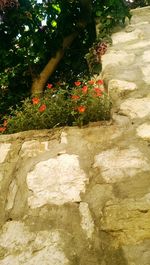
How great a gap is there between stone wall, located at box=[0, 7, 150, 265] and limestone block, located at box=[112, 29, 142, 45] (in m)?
1.18

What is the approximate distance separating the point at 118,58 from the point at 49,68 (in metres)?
1.32

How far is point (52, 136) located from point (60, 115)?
0.36m

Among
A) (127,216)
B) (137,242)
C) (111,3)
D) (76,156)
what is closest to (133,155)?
(76,156)

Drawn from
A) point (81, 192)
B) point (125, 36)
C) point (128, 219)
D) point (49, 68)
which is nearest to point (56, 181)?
point (81, 192)

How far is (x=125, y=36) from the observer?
12.8 feet

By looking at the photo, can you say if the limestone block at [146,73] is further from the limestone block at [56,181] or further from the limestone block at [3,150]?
the limestone block at [3,150]

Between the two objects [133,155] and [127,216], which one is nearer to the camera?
[127,216]

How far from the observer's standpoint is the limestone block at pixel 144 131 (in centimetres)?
227

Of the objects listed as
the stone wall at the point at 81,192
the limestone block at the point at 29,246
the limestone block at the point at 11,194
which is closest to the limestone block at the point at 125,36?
the stone wall at the point at 81,192

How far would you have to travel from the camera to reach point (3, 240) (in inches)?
70.1

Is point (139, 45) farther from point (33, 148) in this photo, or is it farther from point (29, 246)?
point (29, 246)

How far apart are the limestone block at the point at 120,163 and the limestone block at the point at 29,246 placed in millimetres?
481

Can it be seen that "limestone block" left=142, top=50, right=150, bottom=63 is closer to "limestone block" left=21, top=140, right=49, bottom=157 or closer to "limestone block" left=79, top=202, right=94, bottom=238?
"limestone block" left=21, top=140, right=49, bottom=157

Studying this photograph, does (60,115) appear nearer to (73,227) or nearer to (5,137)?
(5,137)
